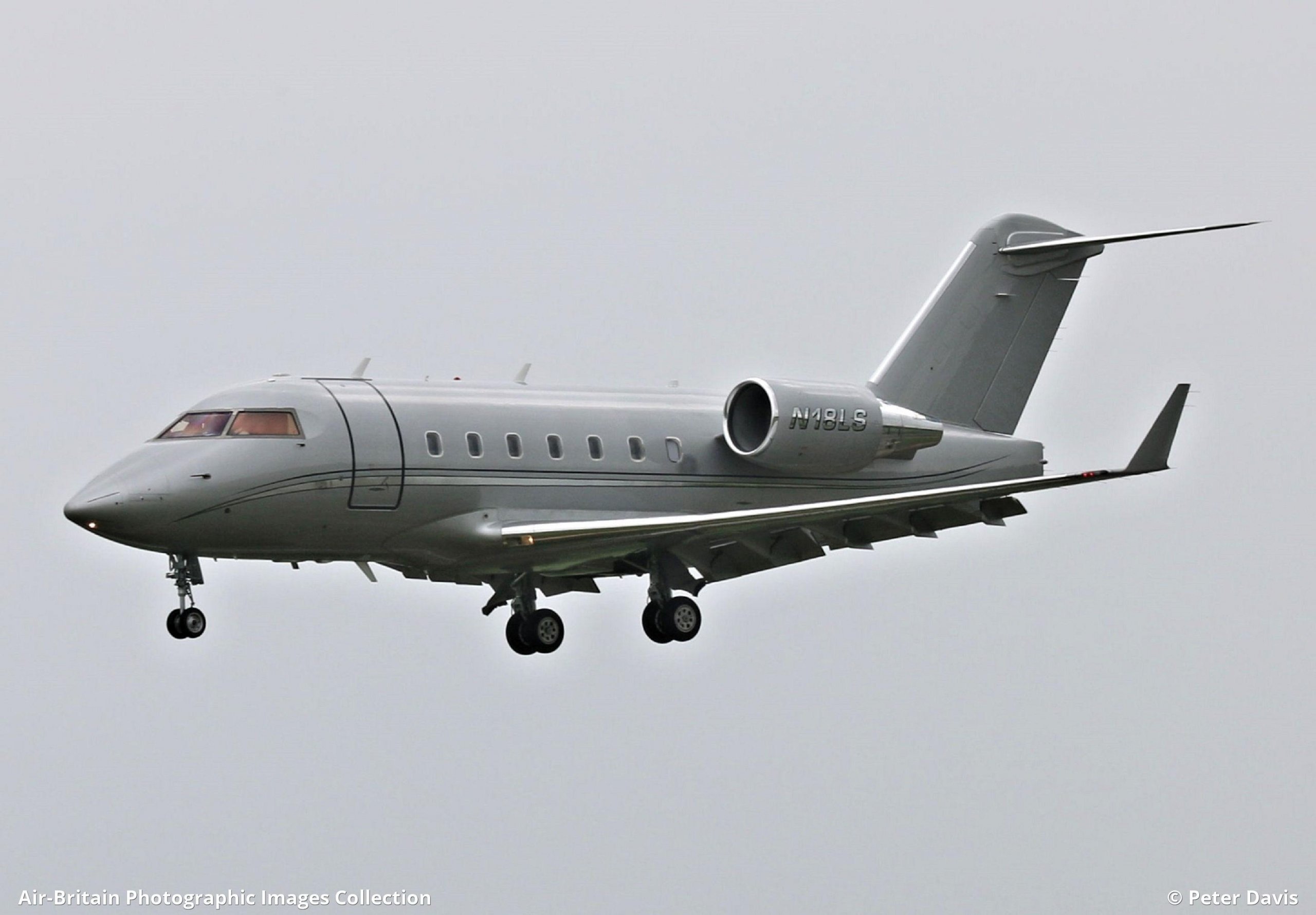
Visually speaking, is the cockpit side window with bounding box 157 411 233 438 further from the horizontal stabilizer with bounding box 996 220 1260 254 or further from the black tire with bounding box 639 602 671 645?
the horizontal stabilizer with bounding box 996 220 1260 254

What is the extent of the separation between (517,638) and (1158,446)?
9.45 meters

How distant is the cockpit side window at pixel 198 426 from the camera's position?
29.8m

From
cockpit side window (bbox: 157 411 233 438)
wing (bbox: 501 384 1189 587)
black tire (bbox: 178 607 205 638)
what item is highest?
cockpit side window (bbox: 157 411 233 438)

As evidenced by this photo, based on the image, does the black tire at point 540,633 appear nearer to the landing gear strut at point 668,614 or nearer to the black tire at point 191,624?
the landing gear strut at point 668,614

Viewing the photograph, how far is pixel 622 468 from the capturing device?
32.6 metres

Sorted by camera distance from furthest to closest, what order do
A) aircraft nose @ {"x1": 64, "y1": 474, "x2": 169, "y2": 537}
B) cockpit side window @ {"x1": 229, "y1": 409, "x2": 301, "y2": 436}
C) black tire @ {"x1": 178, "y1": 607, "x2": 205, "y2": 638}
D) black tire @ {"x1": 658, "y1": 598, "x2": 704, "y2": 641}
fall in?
black tire @ {"x1": 658, "y1": 598, "x2": 704, "y2": 641}, cockpit side window @ {"x1": 229, "y1": 409, "x2": 301, "y2": 436}, black tire @ {"x1": 178, "y1": 607, "x2": 205, "y2": 638}, aircraft nose @ {"x1": 64, "y1": 474, "x2": 169, "y2": 537}

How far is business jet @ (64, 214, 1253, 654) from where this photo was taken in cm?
2958

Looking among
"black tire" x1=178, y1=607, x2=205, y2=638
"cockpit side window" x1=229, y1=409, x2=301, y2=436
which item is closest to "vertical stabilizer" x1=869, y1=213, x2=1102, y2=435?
"cockpit side window" x1=229, y1=409, x2=301, y2=436

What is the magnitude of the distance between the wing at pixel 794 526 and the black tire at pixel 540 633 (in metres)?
1.16

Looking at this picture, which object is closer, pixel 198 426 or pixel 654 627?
pixel 198 426

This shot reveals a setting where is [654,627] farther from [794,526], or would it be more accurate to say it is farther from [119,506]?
[119,506]

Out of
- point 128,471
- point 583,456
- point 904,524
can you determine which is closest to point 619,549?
point 583,456

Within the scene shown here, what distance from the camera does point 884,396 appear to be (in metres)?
36.1

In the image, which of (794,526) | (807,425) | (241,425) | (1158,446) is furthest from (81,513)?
(1158,446)
